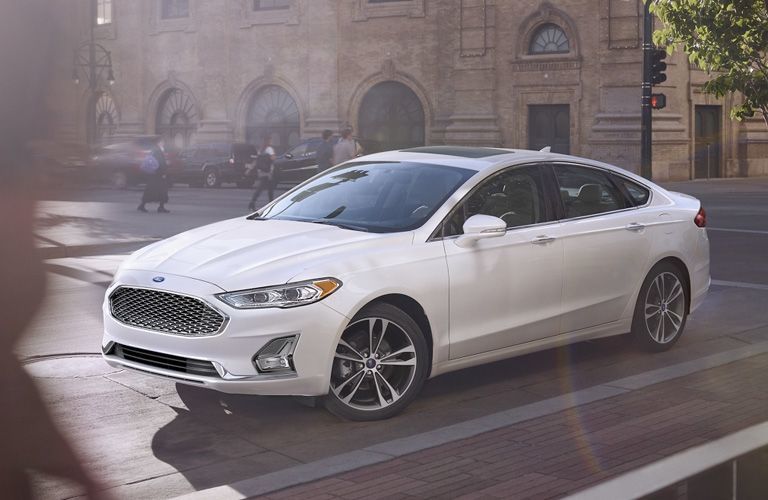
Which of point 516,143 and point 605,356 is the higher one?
point 516,143

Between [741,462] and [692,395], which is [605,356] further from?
[741,462]

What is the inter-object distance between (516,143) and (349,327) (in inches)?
1273

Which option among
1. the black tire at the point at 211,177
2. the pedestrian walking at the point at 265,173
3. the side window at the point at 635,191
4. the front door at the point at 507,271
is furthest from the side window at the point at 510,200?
the black tire at the point at 211,177

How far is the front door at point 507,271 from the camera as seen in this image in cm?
686

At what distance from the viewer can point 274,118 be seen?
146 ft

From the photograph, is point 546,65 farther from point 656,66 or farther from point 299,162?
point 656,66

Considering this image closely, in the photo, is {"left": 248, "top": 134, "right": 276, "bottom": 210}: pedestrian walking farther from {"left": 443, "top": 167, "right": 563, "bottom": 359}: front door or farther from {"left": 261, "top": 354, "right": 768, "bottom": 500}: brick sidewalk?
{"left": 261, "top": 354, "right": 768, "bottom": 500}: brick sidewalk

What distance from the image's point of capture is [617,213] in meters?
8.20

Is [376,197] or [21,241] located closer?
[21,241]

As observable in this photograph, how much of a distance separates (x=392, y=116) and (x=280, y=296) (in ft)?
117

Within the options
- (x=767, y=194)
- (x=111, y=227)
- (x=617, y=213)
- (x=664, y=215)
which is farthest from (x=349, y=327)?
(x=767, y=194)

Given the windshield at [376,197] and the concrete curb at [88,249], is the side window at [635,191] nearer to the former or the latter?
the windshield at [376,197]

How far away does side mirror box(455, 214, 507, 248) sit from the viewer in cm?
682

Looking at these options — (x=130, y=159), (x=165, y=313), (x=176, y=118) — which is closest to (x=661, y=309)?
(x=165, y=313)
